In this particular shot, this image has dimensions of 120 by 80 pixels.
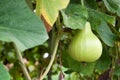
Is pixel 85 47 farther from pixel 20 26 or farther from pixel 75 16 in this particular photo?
pixel 20 26

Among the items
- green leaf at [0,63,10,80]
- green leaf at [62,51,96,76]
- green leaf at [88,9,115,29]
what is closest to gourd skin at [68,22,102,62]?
green leaf at [88,9,115,29]

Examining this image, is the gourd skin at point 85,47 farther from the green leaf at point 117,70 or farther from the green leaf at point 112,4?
the green leaf at point 117,70

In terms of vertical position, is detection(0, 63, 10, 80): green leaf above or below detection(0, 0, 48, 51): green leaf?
below

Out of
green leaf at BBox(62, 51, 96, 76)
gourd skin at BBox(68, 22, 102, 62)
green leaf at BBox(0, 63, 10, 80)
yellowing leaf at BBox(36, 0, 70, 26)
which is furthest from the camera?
green leaf at BBox(62, 51, 96, 76)

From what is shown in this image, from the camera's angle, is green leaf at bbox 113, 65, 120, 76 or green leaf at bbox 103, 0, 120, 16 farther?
green leaf at bbox 113, 65, 120, 76

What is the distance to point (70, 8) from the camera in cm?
90

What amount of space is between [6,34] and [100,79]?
1.60 ft

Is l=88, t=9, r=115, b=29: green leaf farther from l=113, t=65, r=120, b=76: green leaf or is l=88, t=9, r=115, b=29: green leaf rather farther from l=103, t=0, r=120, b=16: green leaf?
l=113, t=65, r=120, b=76: green leaf

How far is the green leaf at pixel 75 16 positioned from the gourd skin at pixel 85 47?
4 cm

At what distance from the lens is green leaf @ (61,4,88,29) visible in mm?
840

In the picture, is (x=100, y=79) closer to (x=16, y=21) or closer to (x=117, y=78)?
(x=117, y=78)

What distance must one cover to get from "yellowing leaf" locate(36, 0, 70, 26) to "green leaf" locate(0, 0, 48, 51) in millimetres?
56

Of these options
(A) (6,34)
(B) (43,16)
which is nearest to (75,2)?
(B) (43,16)

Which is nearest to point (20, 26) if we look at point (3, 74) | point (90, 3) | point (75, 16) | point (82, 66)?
point (3, 74)
